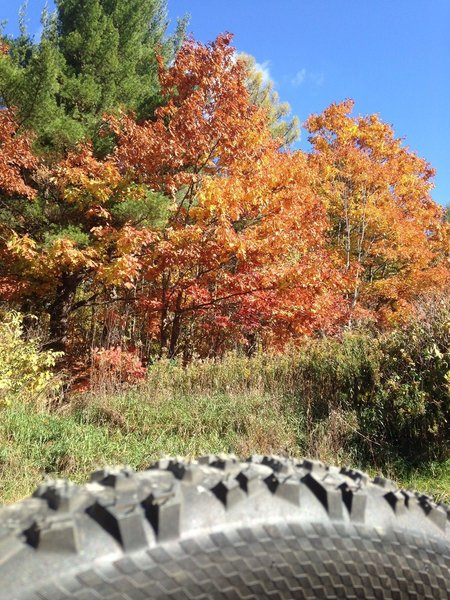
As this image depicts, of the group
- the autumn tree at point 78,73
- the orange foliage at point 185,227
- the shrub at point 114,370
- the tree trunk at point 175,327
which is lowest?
the shrub at point 114,370

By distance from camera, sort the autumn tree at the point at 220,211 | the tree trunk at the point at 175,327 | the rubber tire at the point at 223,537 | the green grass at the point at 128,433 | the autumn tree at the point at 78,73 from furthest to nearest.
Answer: the tree trunk at the point at 175,327, the autumn tree at the point at 220,211, the autumn tree at the point at 78,73, the green grass at the point at 128,433, the rubber tire at the point at 223,537

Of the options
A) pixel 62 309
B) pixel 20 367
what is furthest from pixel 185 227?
pixel 20 367

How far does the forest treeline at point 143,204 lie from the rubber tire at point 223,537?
7.87 metres

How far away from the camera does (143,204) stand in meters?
10.4

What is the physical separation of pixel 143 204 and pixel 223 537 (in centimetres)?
985

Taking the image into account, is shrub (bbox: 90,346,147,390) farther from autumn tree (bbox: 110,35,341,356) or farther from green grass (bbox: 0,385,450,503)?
autumn tree (bbox: 110,35,341,356)

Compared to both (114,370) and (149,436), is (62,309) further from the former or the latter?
(149,436)

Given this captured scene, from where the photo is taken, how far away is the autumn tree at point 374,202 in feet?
59.3

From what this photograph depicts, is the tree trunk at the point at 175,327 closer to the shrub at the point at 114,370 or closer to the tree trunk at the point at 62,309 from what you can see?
the shrub at the point at 114,370

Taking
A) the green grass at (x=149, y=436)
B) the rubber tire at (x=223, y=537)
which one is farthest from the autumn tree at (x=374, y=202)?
the rubber tire at (x=223, y=537)

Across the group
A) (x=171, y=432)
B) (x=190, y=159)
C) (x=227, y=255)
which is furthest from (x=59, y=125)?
(x=171, y=432)

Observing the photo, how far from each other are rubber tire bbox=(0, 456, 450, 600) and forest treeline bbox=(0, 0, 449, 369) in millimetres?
7866

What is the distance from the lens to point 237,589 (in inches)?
38.0

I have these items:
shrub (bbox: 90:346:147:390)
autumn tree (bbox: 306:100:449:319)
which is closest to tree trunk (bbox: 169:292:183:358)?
shrub (bbox: 90:346:147:390)
